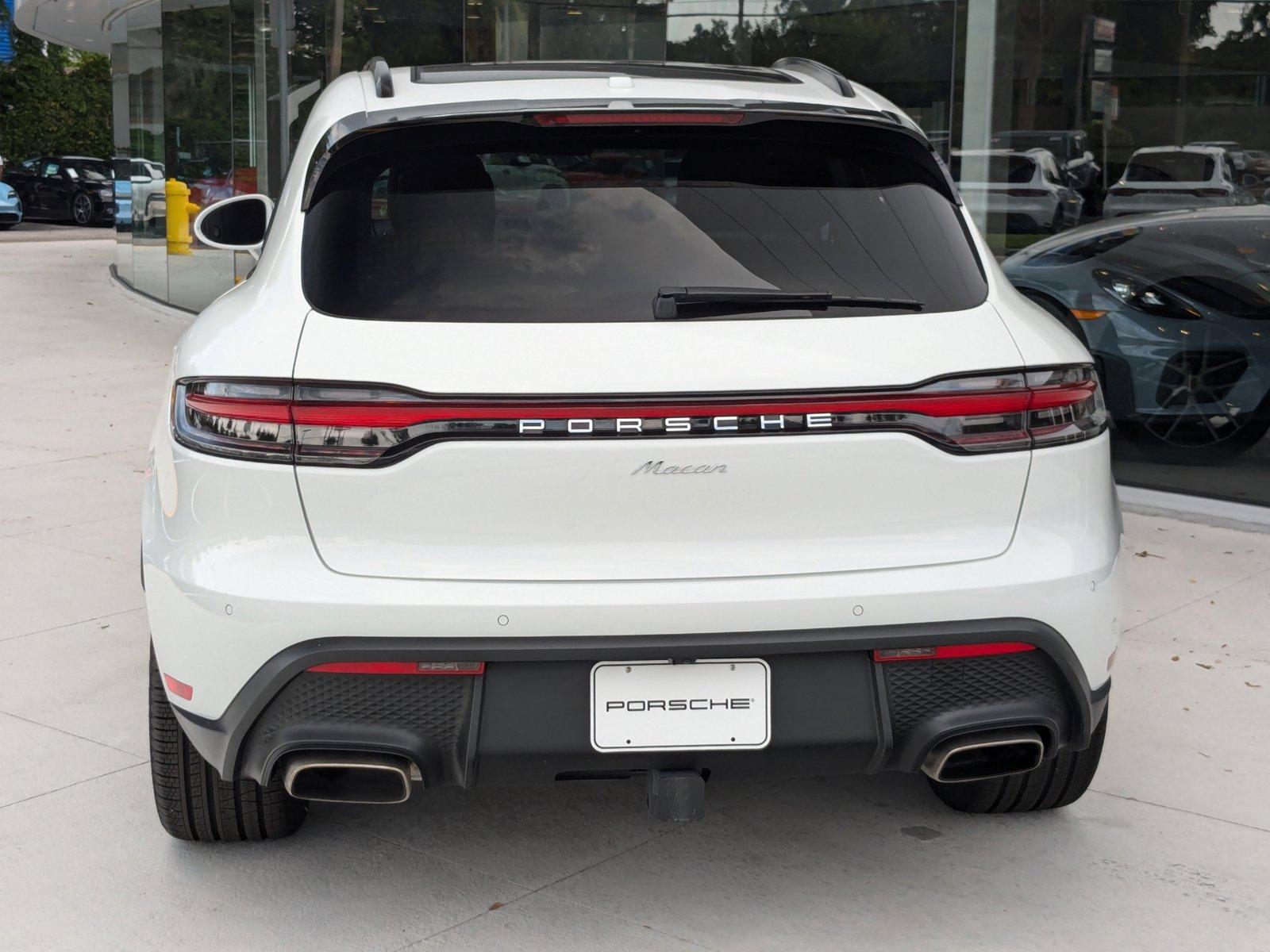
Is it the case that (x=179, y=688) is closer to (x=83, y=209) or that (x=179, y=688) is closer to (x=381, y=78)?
(x=381, y=78)

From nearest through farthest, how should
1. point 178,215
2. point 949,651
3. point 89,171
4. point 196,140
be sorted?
point 949,651
point 196,140
point 178,215
point 89,171

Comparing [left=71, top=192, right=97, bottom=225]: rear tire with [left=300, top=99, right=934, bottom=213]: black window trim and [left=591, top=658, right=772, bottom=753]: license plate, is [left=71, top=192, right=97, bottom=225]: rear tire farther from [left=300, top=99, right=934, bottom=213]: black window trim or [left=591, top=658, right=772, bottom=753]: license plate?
[left=591, top=658, right=772, bottom=753]: license plate

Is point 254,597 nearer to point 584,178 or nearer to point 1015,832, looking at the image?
point 584,178

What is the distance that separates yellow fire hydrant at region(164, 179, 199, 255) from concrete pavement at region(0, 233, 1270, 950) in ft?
41.2

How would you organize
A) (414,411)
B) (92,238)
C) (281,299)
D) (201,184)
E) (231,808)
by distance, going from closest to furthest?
1. (414,411)
2. (281,299)
3. (231,808)
4. (201,184)
5. (92,238)

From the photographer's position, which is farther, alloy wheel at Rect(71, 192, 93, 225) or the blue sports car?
alloy wheel at Rect(71, 192, 93, 225)

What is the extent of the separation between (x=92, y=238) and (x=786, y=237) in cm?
3159

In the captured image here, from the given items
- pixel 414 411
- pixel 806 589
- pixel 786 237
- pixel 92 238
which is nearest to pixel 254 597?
pixel 414 411

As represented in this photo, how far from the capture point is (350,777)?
114 inches

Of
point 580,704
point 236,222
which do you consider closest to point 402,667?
point 580,704

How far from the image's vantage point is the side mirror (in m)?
4.43

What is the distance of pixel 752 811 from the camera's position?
149 inches

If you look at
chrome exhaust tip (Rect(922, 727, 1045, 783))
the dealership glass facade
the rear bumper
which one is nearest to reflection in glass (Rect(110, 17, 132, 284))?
the dealership glass facade

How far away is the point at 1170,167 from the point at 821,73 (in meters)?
4.41
